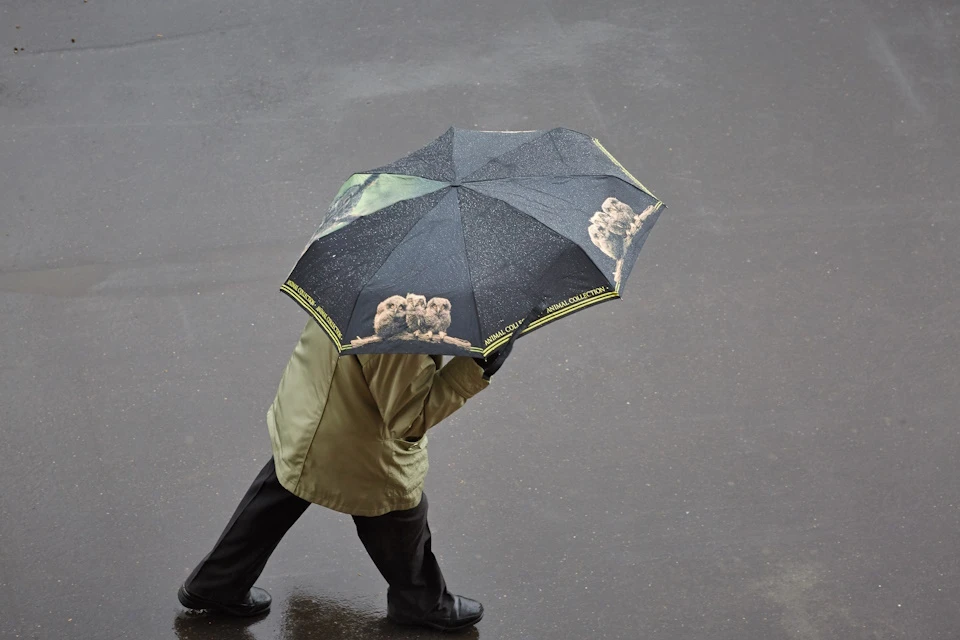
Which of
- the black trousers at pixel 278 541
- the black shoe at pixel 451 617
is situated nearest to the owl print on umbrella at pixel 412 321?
the black trousers at pixel 278 541

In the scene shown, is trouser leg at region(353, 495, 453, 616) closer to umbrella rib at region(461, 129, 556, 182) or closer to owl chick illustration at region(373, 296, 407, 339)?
owl chick illustration at region(373, 296, 407, 339)

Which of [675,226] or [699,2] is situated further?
[699,2]

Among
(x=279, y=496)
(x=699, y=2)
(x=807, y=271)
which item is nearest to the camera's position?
(x=279, y=496)

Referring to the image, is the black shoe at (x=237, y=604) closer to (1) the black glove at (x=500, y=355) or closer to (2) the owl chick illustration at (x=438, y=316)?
(1) the black glove at (x=500, y=355)

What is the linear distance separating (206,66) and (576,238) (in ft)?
14.7

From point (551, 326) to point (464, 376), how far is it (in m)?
2.42

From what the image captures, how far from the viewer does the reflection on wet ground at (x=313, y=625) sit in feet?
14.4

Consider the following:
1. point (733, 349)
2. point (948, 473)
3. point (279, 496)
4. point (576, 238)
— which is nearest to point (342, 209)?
point (576, 238)

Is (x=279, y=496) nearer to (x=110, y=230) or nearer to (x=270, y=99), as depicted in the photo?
(x=110, y=230)

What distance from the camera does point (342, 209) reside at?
3.51 m

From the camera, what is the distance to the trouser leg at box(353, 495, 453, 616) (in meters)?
3.94

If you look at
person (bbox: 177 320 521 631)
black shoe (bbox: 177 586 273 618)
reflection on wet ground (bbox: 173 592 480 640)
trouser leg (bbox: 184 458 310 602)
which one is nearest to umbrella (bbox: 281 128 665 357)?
person (bbox: 177 320 521 631)

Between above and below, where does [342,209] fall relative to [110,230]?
above

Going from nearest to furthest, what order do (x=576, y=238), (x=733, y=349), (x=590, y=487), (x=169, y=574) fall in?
(x=576, y=238)
(x=169, y=574)
(x=590, y=487)
(x=733, y=349)
